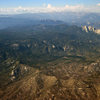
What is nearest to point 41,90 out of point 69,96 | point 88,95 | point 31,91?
point 31,91

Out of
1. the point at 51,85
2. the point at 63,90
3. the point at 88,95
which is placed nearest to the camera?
the point at 88,95

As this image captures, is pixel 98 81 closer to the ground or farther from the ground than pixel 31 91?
farther from the ground

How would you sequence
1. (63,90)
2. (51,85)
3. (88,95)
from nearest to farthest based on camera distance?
(88,95)
(63,90)
(51,85)

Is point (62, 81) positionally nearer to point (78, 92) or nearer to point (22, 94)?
point (78, 92)

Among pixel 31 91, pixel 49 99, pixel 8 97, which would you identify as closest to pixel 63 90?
pixel 49 99

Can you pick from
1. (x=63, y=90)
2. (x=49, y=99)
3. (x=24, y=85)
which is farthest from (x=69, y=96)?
(x=24, y=85)

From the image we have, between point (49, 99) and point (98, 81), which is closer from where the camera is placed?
→ point (49, 99)

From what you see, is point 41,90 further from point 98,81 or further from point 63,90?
point 98,81

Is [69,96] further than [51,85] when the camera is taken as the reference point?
No

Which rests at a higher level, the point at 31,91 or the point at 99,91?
the point at 99,91
